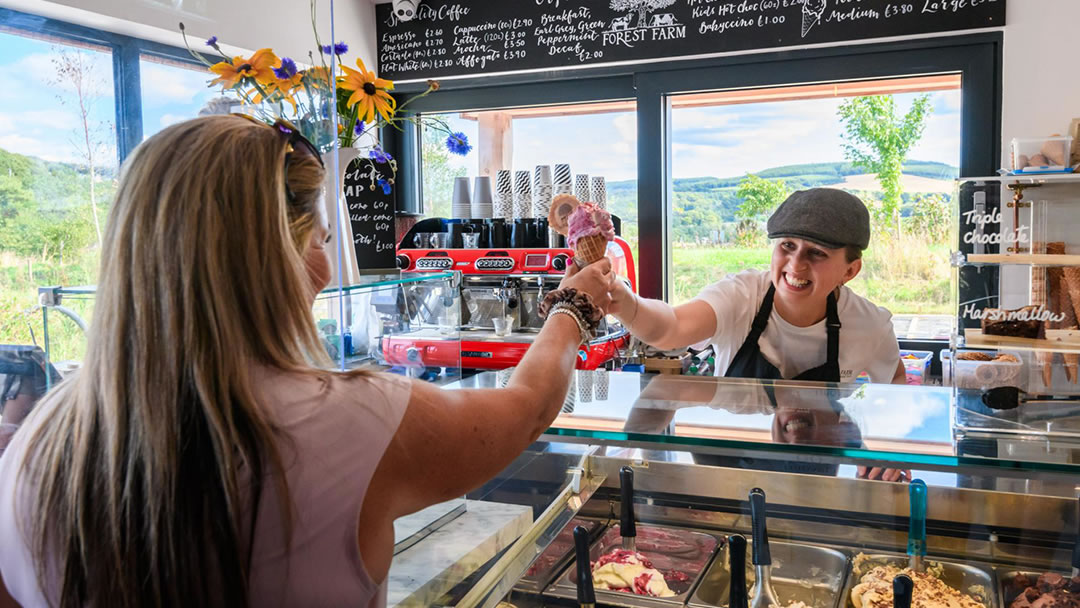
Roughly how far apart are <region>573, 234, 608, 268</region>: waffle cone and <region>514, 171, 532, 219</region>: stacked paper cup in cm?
261

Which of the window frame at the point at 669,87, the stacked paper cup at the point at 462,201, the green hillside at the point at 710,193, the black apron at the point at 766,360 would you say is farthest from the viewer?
the stacked paper cup at the point at 462,201

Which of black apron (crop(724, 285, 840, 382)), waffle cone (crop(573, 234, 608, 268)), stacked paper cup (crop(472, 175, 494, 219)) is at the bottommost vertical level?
black apron (crop(724, 285, 840, 382))

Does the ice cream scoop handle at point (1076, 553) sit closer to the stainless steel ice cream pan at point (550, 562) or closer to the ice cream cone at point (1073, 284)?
the stainless steel ice cream pan at point (550, 562)

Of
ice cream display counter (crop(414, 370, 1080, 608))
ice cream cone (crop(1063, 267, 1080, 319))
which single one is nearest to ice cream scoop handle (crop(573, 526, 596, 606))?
ice cream display counter (crop(414, 370, 1080, 608))

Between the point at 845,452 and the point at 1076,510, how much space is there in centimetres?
47

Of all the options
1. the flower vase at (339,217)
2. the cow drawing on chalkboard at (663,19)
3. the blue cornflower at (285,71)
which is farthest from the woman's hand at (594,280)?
the cow drawing on chalkboard at (663,19)

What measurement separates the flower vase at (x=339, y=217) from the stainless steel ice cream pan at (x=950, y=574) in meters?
1.15

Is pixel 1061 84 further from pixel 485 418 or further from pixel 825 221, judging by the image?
pixel 485 418

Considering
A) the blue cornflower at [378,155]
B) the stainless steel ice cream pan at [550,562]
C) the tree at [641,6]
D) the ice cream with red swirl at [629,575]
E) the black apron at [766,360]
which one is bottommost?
the ice cream with red swirl at [629,575]

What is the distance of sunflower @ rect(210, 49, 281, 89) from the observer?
5.46ft

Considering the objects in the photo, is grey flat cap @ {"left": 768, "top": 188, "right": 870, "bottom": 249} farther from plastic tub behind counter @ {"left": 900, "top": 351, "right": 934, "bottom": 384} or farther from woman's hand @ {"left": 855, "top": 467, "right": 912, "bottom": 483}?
plastic tub behind counter @ {"left": 900, "top": 351, "right": 934, "bottom": 384}

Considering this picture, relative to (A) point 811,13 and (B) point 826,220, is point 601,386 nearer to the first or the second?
(B) point 826,220

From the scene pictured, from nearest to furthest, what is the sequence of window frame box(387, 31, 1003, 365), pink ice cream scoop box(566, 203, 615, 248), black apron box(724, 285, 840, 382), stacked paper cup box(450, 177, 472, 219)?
1. pink ice cream scoop box(566, 203, 615, 248)
2. black apron box(724, 285, 840, 382)
3. window frame box(387, 31, 1003, 365)
4. stacked paper cup box(450, 177, 472, 219)

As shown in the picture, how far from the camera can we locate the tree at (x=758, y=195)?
4.57m
